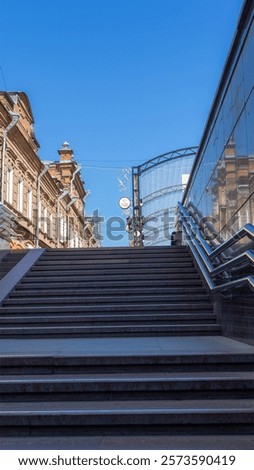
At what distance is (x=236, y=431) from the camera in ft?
9.86

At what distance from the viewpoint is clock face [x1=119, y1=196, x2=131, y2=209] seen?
29547mm

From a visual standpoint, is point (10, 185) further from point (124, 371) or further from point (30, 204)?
point (124, 371)

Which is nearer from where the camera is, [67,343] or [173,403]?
[173,403]

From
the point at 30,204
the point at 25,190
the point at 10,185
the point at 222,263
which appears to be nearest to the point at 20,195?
the point at 25,190

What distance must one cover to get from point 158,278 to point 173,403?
4211 mm

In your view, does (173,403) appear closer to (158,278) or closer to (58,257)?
(158,278)

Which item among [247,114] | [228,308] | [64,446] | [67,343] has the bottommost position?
[64,446]

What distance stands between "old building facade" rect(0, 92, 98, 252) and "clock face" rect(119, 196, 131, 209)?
3.97 meters

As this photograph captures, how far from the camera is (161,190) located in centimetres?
3219

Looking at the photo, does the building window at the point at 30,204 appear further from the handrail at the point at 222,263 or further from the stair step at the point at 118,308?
the stair step at the point at 118,308

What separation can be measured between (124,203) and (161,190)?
3755 mm

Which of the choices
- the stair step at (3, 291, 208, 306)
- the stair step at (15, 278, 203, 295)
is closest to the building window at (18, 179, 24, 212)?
the stair step at (15, 278, 203, 295)

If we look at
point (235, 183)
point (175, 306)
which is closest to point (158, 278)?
point (175, 306)

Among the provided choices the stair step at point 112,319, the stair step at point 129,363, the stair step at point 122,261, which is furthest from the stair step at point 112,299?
the stair step at point 129,363
